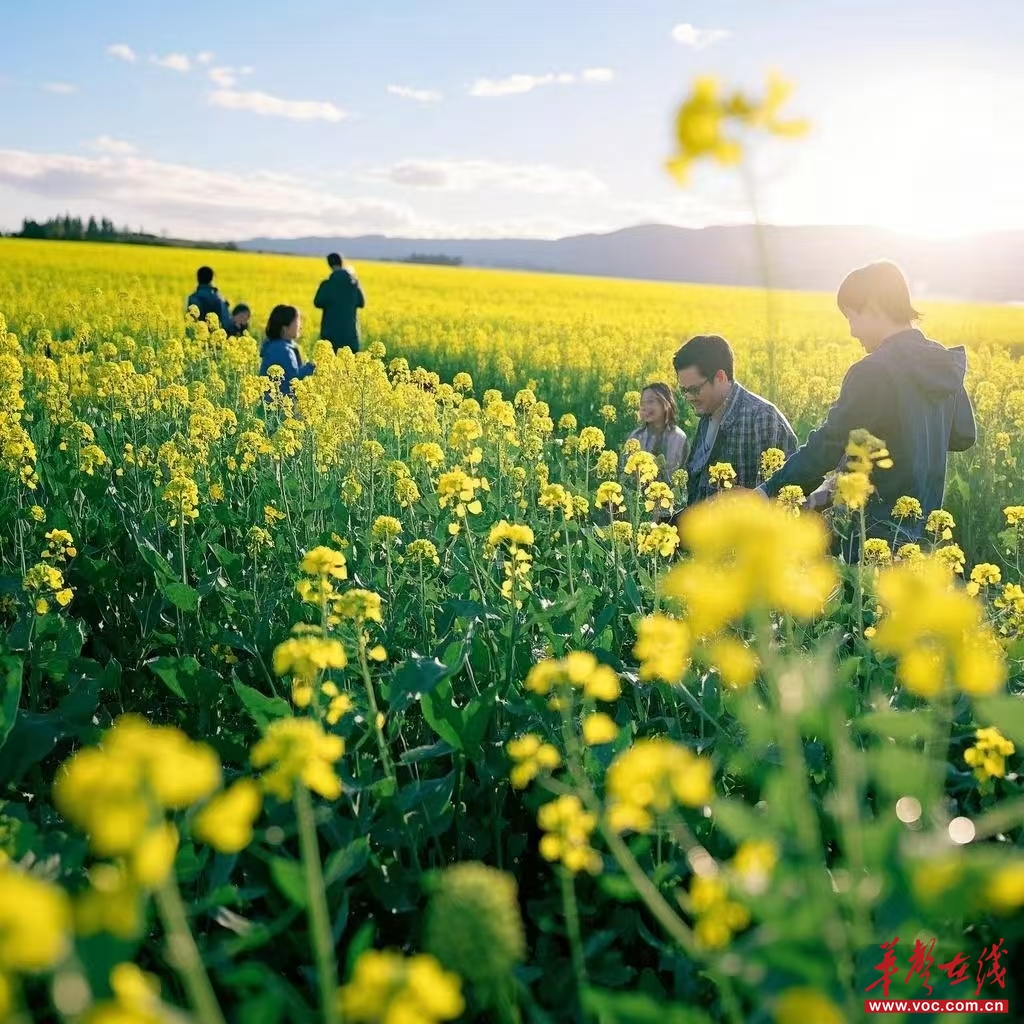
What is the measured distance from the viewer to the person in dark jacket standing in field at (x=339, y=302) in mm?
12031

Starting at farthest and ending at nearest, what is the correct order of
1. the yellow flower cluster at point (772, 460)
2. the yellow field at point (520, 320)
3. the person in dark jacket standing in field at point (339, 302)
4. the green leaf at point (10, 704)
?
the yellow field at point (520, 320) → the person in dark jacket standing in field at point (339, 302) → the yellow flower cluster at point (772, 460) → the green leaf at point (10, 704)

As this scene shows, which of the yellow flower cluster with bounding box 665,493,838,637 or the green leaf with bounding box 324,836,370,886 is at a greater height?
the yellow flower cluster with bounding box 665,493,838,637

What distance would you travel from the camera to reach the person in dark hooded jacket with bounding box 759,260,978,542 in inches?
159

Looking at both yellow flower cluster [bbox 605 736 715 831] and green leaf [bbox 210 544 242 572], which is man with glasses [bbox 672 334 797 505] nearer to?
green leaf [bbox 210 544 242 572]

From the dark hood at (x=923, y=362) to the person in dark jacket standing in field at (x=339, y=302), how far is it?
28.5 feet

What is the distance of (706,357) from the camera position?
201 inches

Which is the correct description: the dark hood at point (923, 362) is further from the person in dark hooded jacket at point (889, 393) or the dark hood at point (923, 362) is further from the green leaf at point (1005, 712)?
the green leaf at point (1005, 712)

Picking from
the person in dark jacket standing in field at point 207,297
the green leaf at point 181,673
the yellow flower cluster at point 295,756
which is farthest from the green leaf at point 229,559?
the person in dark jacket standing in field at point 207,297

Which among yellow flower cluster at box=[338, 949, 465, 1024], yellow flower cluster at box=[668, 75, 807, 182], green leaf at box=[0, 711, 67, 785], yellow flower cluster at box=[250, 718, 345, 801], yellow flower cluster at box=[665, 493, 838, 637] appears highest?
yellow flower cluster at box=[668, 75, 807, 182]

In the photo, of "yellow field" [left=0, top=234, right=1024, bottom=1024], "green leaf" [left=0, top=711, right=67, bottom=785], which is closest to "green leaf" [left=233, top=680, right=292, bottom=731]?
"yellow field" [left=0, top=234, right=1024, bottom=1024]

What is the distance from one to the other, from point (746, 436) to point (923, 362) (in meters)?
1.28

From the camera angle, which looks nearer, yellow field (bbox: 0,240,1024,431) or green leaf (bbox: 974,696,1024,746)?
green leaf (bbox: 974,696,1024,746)

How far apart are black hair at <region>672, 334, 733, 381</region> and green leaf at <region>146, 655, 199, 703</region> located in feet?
9.79

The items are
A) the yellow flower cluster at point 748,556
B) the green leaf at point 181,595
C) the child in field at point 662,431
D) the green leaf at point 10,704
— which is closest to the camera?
the yellow flower cluster at point 748,556
